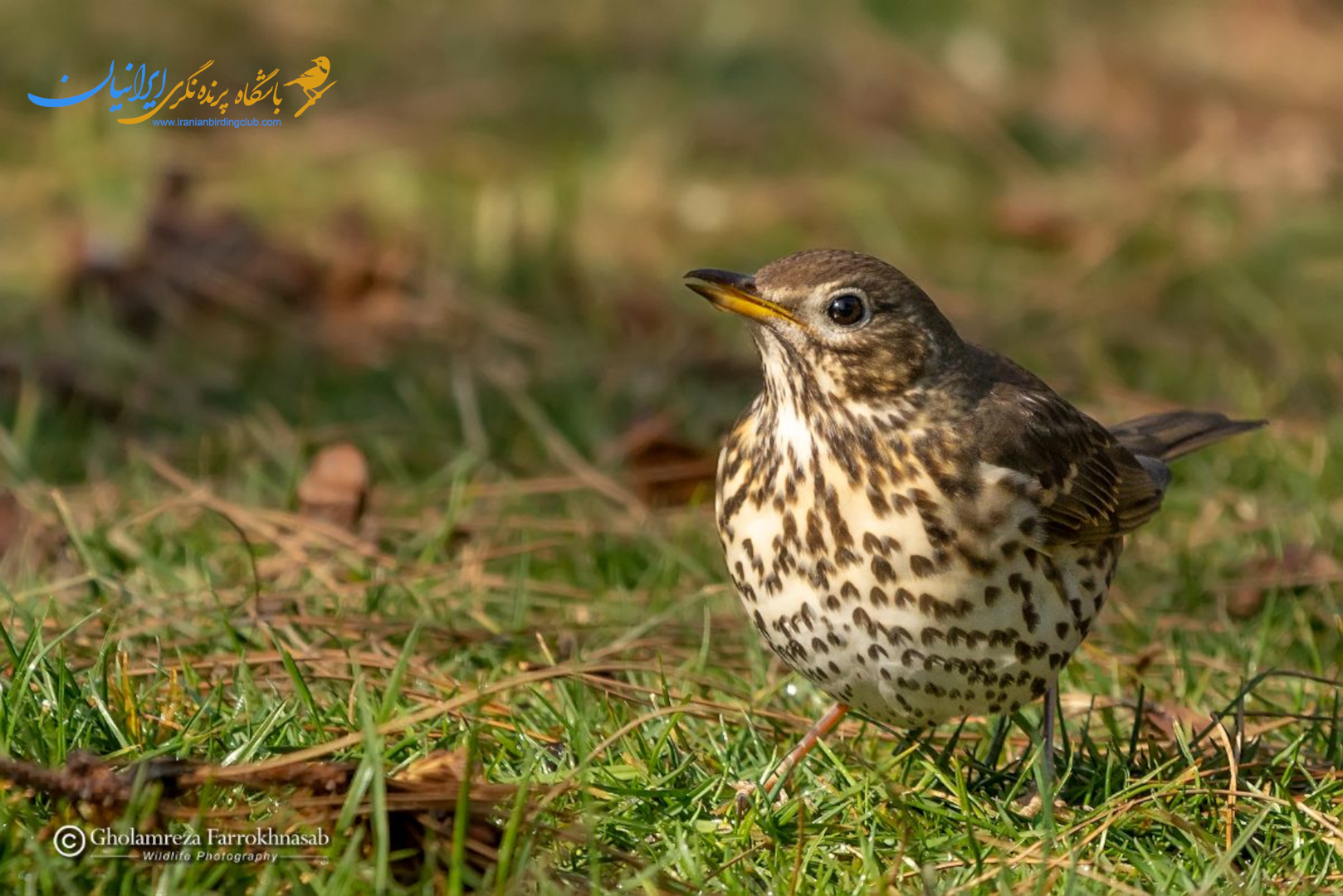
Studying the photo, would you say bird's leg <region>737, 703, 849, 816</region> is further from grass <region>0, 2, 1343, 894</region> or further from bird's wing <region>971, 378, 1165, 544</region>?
bird's wing <region>971, 378, 1165, 544</region>

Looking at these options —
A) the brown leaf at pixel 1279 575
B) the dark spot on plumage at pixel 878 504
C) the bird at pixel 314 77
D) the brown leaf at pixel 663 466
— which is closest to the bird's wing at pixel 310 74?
the bird at pixel 314 77

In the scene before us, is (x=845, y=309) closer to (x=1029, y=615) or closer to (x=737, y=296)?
(x=737, y=296)

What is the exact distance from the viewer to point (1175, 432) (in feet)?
17.3

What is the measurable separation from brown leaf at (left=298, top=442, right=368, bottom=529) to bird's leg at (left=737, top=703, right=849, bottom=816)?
1698mm

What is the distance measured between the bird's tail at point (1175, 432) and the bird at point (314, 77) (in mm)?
6539

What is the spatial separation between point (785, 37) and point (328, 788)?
9.82m

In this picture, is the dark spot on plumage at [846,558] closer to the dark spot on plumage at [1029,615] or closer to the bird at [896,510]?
the bird at [896,510]

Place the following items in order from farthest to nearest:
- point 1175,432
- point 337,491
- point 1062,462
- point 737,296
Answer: point 337,491 → point 1175,432 → point 1062,462 → point 737,296

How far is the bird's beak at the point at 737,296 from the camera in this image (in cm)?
411

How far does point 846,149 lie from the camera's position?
34.7ft

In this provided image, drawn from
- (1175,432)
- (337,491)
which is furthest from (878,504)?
(337,491)

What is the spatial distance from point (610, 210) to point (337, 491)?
164 inches

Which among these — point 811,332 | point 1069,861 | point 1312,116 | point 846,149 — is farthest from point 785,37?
point 1069,861

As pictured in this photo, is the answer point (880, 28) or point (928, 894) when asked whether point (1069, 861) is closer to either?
point (928, 894)
